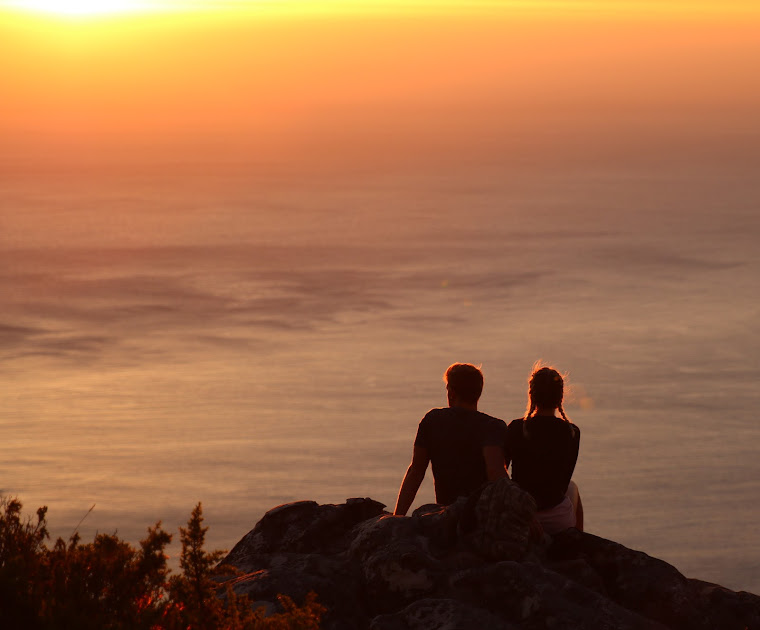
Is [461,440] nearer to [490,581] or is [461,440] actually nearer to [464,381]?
[464,381]

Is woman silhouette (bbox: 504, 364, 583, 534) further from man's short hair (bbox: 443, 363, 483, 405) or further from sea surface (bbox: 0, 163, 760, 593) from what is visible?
sea surface (bbox: 0, 163, 760, 593)

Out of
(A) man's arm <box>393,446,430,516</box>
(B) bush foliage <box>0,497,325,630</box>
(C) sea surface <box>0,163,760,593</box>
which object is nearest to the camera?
(B) bush foliage <box>0,497,325,630</box>

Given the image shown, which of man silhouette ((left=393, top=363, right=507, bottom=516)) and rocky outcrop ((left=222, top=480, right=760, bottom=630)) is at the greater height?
man silhouette ((left=393, top=363, right=507, bottom=516))

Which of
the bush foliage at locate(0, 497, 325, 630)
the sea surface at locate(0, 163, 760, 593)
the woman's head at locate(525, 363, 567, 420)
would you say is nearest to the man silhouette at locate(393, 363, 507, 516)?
the woman's head at locate(525, 363, 567, 420)

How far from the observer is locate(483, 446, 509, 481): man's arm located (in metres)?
8.96

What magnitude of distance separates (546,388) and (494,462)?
542 mm

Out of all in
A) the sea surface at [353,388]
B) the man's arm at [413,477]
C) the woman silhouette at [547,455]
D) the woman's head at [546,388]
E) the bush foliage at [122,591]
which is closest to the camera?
the bush foliage at [122,591]

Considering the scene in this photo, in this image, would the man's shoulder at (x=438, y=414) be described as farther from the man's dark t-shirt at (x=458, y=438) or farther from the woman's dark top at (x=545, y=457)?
the woman's dark top at (x=545, y=457)

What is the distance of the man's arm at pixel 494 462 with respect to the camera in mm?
8961

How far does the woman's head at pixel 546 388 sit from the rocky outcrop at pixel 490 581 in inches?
30.2

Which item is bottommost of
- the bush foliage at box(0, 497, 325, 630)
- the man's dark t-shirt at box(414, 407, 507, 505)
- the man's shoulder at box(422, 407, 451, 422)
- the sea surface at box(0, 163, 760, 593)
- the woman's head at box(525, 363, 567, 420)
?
the bush foliage at box(0, 497, 325, 630)

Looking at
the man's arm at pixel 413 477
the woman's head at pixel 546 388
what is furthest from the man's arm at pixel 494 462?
the man's arm at pixel 413 477

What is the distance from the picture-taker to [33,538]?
7.97 m

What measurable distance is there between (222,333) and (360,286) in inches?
1339
